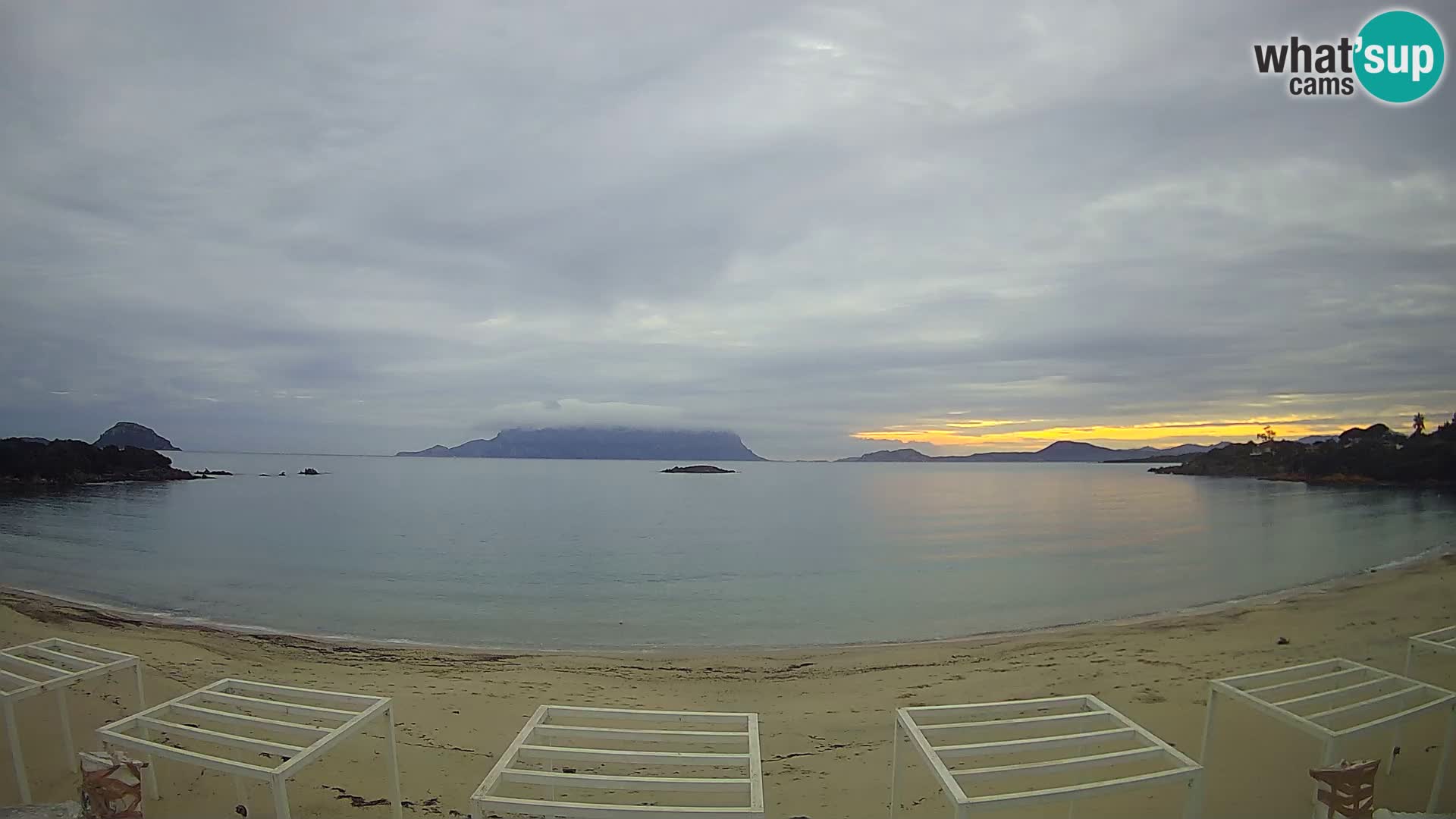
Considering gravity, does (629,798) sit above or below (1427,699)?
below

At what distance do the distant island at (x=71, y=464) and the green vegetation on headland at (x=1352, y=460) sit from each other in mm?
67126

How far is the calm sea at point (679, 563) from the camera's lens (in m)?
15.3

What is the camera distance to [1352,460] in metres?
37.7

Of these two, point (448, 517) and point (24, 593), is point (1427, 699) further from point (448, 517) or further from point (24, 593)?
point (448, 517)

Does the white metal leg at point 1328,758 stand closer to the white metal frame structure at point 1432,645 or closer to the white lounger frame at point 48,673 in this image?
the white metal frame structure at point 1432,645

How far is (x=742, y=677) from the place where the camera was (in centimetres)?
978

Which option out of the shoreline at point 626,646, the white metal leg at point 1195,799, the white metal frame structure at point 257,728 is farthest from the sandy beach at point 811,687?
the white metal leg at point 1195,799

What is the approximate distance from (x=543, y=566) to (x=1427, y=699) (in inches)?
866

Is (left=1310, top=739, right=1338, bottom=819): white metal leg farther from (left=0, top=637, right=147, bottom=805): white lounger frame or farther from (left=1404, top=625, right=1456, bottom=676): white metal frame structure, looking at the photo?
(left=0, top=637, right=147, bottom=805): white lounger frame

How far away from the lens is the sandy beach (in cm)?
473

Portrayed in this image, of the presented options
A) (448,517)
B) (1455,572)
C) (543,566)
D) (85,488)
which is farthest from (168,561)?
(85,488)

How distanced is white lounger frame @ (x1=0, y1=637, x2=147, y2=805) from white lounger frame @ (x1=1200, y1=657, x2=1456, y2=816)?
7.31m

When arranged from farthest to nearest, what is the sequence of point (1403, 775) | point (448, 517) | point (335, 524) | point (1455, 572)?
point (448, 517), point (335, 524), point (1455, 572), point (1403, 775)

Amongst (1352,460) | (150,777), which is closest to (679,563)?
(150,777)
